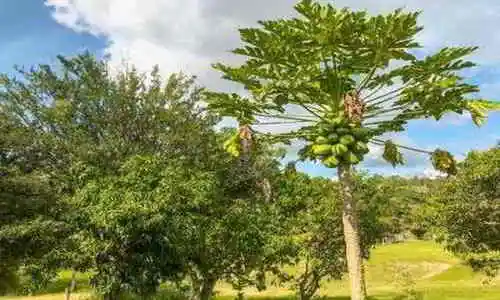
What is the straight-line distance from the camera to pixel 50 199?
107 feet

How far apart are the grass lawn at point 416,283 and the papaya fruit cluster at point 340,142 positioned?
3057 centimetres

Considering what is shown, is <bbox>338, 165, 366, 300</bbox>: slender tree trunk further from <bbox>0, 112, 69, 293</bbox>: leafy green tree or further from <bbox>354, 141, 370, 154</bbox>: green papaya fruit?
<bbox>0, 112, 69, 293</bbox>: leafy green tree

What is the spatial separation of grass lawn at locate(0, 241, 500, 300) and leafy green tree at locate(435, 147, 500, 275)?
9.26 ft

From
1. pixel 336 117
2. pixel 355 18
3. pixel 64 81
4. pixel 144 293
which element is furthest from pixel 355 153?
pixel 64 81

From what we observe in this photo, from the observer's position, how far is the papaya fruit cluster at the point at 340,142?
12.2 meters

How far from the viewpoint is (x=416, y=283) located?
59.1 meters

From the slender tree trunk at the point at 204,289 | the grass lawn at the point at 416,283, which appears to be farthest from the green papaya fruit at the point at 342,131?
the grass lawn at the point at 416,283

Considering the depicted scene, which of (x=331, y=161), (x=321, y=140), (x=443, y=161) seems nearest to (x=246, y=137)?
(x=321, y=140)

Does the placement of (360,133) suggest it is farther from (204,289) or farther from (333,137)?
(204,289)

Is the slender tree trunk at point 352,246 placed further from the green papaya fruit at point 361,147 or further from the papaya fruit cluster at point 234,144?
the papaya fruit cluster at point 234,144

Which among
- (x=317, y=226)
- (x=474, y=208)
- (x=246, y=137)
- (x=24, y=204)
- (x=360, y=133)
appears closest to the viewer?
(x=360, y=133)

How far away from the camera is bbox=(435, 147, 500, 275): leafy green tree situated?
132ft

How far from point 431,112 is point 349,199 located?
2.44m

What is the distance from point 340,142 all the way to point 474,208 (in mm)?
30960
